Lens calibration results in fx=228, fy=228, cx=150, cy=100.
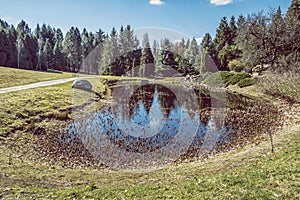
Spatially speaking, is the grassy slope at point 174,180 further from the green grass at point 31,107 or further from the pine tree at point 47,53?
the pine tree at point 47,53

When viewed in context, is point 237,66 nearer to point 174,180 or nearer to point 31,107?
point 31,107

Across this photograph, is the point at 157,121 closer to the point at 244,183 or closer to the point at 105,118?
the point at 105,118

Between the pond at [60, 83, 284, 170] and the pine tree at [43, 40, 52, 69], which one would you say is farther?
the pine tree at [43, 40, 52, 69]

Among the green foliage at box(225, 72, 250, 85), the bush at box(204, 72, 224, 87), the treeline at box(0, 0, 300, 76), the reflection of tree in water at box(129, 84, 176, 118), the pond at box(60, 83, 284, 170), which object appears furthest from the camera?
the treeline at box(0, 0, 300, 76)

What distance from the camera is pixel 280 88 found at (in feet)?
68.0

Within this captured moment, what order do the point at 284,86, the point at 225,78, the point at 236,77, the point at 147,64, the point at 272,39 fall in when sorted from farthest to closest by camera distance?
the point at 147,64 < the point at 225,78 < the point at 236,77 < the point at 272,39 < the point at 284,86

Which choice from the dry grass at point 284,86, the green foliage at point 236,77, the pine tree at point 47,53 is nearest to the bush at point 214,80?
the green foliage at point 236,77

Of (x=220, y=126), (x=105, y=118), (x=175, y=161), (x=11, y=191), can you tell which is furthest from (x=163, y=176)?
(x=105, y=118)

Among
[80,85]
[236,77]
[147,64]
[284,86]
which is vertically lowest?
[80,85]

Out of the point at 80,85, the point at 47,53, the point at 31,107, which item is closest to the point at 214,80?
the point at 80,85

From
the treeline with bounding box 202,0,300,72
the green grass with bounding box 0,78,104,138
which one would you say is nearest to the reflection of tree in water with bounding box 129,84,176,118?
the green grass with bounding box 0,78,104,138

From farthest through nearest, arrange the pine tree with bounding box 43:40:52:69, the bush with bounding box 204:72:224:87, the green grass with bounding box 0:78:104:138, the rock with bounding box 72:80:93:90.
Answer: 1. the pine tree with bounding box 43:40:52:69
2. the bush with bounding box 204:72:224:87
3. the rock with bounding box 72:80:93:90
4. the green grass with bounding box 0:78:104:138

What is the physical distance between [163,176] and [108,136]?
531 centimetres

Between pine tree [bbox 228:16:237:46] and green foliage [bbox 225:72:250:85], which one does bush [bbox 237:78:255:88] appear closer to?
green foliage [bbox 225:72:250:85]
